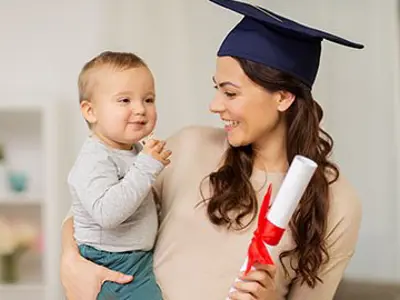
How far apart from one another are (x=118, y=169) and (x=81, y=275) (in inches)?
9.4

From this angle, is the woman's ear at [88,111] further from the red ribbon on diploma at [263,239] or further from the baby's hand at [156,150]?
the red ribbon on diploma at [263,239]

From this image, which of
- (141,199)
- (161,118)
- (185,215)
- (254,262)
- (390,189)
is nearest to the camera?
(254,262)

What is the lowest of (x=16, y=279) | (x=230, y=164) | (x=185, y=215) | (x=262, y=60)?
(x=16, y=279)

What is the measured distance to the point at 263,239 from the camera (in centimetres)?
138

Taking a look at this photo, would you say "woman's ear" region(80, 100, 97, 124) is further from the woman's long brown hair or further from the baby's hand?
the woman's long brown hair

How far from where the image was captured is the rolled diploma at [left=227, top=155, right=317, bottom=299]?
1.29 m

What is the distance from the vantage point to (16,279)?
2859 mm

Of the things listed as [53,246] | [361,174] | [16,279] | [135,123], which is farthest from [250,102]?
[16,279]

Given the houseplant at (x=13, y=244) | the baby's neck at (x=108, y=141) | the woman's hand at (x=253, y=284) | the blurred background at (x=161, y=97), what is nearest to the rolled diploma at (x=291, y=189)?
the woman's hand at (x=253, y=284)

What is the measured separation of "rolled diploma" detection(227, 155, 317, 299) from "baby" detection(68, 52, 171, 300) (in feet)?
1.12

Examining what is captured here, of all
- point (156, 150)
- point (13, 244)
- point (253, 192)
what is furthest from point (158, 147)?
point (13, 244)

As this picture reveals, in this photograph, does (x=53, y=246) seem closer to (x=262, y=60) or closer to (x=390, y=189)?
(x=390, y=189)

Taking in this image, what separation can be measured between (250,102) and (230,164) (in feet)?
0.59

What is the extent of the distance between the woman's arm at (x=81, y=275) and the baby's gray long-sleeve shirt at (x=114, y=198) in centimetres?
4
